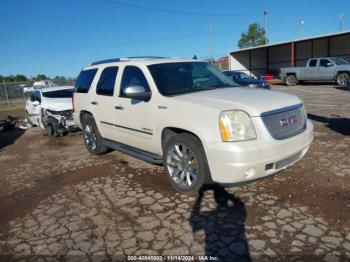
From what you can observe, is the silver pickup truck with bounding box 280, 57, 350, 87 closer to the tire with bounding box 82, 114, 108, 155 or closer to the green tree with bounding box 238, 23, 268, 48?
the tire with bounding box 82, 114, 108, 155

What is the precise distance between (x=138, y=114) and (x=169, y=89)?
2.18ft

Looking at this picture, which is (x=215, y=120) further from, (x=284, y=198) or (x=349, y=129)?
(x=349, y=129)

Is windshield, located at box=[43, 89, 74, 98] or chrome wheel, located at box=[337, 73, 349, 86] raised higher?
windshield, located at box=[43, 89, 74, 98]

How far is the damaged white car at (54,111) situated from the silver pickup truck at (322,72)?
1706 cm

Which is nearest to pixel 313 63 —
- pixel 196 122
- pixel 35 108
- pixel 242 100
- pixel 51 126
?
pixel 35 108

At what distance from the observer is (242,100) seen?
4.10 meters

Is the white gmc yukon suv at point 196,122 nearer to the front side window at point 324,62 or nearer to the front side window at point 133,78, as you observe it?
the front side window at point 133,78

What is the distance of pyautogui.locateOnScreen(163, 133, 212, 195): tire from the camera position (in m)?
4.14

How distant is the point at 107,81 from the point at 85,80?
3.63ft

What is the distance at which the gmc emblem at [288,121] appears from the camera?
4.06 metres

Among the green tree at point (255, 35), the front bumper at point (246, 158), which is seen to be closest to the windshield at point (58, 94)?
the front bumper at point (246, 158)

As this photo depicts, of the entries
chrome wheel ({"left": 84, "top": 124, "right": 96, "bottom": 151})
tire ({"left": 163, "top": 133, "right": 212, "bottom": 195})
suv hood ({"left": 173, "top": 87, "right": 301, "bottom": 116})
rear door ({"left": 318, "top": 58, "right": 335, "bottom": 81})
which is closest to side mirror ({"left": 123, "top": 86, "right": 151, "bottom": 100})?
suv hood ({"left": 173, "top": 87, "right": 301, "bottom": 116})

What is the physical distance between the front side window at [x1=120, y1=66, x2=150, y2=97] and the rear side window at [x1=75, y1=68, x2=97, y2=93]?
4.31 feet

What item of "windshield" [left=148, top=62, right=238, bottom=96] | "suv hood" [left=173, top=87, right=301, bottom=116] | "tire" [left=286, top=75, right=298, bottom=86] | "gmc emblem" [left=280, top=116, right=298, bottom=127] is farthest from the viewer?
"tire" [left=286, top=75, right=298, bottom=86]
